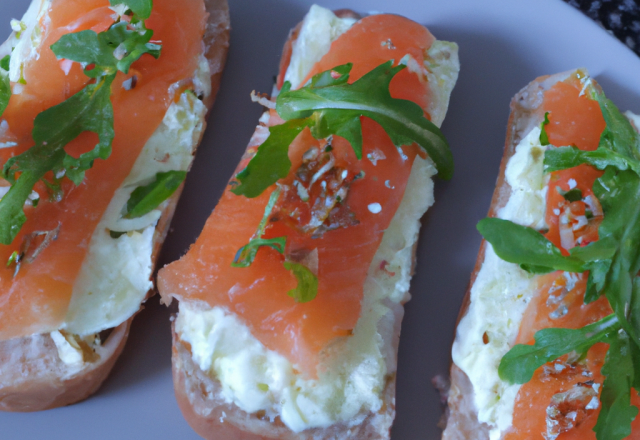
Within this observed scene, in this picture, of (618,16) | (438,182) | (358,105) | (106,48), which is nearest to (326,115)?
(358,105)

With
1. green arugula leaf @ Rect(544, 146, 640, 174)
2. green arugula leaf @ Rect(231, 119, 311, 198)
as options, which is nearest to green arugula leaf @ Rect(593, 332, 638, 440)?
green arugula leaf @ Rect(544, 146, 640, 174)

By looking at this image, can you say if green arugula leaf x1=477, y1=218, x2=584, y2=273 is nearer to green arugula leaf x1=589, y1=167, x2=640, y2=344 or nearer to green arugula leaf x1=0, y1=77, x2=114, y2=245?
green arugula leaf x1=589, y1=167, x2=640, y2=344

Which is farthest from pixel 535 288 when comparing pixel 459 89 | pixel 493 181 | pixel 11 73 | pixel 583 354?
pixel 11 73

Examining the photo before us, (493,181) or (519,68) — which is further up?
(519,68)

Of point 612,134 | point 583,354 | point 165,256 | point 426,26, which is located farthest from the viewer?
point 426,26

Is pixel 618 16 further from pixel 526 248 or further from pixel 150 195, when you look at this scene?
pixel 150 195

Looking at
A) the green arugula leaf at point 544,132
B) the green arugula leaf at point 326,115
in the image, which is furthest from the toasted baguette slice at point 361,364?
the green arugula leaf at point 544,132

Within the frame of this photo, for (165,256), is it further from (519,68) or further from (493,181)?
(519,68)
